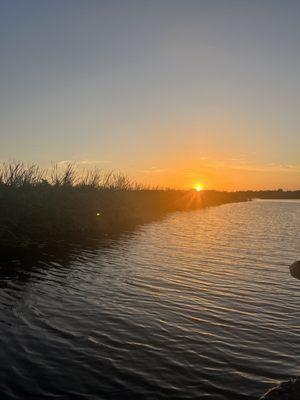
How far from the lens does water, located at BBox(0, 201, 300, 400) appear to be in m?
7.46

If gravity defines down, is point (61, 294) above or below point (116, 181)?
below

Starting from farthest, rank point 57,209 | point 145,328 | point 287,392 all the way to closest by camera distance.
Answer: point 57,209 < point 145,328 < point 287,392

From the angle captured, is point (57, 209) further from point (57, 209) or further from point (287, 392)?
point (287, 392)

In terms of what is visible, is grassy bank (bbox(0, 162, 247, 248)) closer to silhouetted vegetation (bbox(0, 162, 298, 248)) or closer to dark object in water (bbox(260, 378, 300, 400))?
silhouetted vegetation (bbox(0, 162, 298, 248))

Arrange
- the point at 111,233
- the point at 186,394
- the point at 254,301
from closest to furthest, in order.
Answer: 1. the point at 186,394
2. the point at 254,301
3. the point at 111,233

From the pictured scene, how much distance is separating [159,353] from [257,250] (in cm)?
1723

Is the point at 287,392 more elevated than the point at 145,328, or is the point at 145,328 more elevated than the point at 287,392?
the point at 287,392

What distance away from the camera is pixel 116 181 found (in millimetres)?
46812

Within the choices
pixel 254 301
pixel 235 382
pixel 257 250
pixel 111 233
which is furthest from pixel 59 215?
pixel 235 382

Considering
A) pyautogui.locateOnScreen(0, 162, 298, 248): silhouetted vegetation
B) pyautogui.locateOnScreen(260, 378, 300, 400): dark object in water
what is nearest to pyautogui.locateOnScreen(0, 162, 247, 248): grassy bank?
pyautogui.locateOnScreen(0, 162, 298, 248): silhouetted vegetation

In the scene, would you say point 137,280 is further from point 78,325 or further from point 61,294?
point 78,325

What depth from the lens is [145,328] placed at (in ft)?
34.2

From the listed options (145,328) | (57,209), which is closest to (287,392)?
(145,328)

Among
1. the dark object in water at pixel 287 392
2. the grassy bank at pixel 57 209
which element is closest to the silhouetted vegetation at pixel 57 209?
the grassy bank at pixel 57 209
